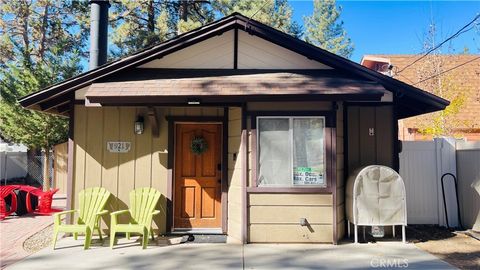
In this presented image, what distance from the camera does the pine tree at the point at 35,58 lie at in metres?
14.9

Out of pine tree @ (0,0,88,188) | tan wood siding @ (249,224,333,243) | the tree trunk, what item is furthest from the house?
pine tree @ (0,0,88,188)

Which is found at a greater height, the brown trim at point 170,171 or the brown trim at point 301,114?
the brown trim at point 301,114

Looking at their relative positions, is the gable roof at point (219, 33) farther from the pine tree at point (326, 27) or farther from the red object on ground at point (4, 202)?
the pine tree at point (326, 27)

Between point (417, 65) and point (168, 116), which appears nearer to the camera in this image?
point (168, 116)

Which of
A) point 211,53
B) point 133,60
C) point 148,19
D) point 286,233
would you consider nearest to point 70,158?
point 133,60

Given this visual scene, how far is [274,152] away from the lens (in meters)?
6.81

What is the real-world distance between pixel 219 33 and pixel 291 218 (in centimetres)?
351

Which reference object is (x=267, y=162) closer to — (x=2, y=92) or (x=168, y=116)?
(x=168, y=116)

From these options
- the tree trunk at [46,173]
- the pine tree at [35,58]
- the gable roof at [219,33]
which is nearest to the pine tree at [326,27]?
the pine tree at [35,58]

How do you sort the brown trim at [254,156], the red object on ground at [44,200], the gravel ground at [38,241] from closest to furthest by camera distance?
1. the gravel ground at [38,241]
2. the brown trim at [254,156]
3. the red object on ground at [44,200]

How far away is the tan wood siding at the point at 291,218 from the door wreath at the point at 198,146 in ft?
4.75

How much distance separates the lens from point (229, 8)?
1892 centimetres

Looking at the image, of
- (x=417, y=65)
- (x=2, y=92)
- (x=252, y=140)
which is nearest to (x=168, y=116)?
(x=252, y=140)

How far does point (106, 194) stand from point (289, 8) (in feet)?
63.2
